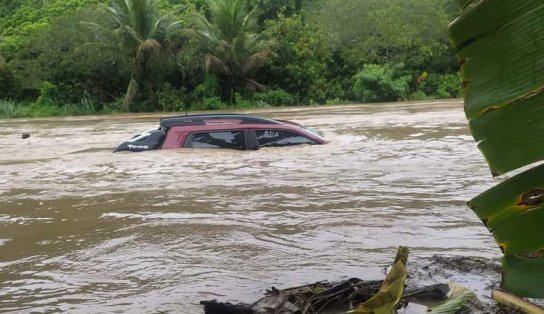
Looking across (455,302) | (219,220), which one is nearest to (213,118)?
(219,220)

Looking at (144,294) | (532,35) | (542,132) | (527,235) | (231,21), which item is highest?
(231,21)

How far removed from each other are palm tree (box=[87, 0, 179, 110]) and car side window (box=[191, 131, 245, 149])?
20509mm

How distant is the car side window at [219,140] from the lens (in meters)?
10.7

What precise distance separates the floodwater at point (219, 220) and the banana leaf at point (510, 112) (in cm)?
261

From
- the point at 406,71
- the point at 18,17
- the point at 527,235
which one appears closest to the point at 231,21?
the point at 406,71

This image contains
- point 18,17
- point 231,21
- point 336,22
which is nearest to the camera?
point 231,21

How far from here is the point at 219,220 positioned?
22.7ft

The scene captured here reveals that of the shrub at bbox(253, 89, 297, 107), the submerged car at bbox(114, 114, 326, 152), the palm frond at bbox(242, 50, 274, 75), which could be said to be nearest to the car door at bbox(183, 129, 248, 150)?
the submerged car at bbox(114, 114, 326, 152)

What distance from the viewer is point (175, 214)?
7.31 m

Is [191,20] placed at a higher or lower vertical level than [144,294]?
higher

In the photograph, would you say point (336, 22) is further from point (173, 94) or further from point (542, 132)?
point (542, 132)

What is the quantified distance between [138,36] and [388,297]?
98.4 feet

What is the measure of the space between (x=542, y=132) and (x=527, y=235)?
359 mm

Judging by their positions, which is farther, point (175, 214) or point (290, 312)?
point (175, 214)
